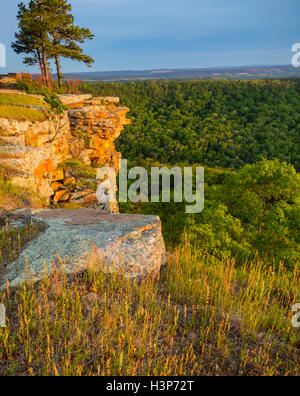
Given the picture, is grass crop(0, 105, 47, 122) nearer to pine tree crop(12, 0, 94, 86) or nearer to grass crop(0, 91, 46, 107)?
grass crop(0, 91, 46, 107)

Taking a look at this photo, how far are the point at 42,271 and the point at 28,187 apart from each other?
5.57 meters

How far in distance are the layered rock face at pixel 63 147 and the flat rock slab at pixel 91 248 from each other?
176 inches

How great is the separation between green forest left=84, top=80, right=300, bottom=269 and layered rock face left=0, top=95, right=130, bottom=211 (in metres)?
6.16

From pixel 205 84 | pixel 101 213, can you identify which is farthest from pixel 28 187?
pixel 205 84

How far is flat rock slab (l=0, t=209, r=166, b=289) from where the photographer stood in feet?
13.8

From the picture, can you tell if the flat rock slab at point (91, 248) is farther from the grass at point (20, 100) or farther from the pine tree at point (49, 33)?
the pine tree at point (49, 33)

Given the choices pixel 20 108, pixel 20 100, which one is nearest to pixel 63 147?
pixel 20 100

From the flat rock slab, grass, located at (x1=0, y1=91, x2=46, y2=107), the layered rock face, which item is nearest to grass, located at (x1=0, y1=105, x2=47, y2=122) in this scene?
the layered rock face

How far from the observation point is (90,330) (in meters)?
3.29

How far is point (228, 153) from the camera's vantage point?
3634 inches

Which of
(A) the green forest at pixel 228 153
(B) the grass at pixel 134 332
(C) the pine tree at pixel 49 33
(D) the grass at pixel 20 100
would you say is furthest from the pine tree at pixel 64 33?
(B) the grass at pixel 134 332

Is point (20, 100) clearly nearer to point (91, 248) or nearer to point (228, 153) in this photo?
point (91, 248)

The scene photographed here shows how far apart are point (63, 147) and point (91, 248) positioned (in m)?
14.2
